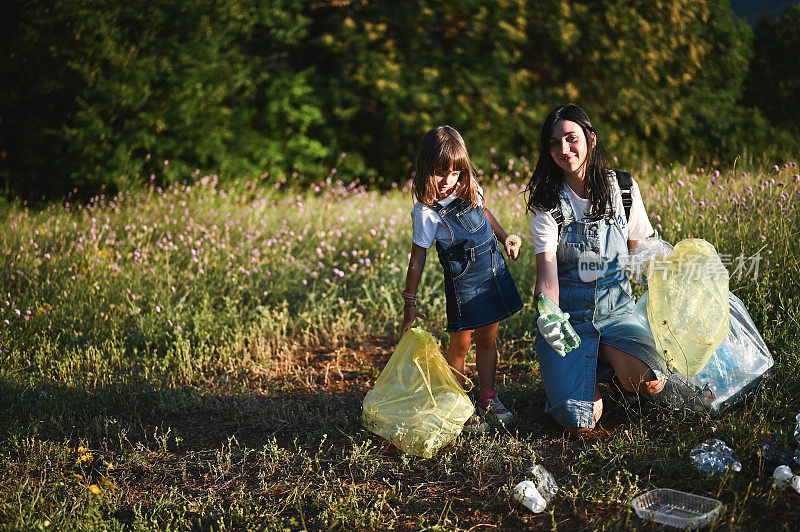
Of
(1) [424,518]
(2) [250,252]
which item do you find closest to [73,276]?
(2) [250,252]

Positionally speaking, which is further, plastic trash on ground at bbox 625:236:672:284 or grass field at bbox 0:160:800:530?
plastic trash on ground at bbox 625:236:672:284

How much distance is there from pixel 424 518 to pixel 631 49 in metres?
7.32

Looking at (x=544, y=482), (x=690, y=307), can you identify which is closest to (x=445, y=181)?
(x=690, y=307)

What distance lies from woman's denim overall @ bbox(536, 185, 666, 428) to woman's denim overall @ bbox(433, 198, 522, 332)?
26cm

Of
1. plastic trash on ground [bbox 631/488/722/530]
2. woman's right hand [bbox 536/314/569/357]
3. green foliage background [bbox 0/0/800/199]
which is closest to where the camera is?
plastic trash on ground [bbox 631/488/722/530]

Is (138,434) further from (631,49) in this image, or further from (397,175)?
(631,49)

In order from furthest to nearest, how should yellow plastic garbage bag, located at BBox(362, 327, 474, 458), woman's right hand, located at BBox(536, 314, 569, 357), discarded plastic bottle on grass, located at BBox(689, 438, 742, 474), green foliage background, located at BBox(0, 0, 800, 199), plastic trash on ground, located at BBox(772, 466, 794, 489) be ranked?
green foliage background, located at BBox(0, 0, 800, 199)
yellow plastic garbage bag, located at BBox(362, 327, 474, 458)
woman's right hand, located at BBox(536, 314, 569, 357)
discarded plastic bottle on grass, located at BBox(689, 438, 742, 474)
plastic trash on ground, located at BBox(772, 466, 794, 489)

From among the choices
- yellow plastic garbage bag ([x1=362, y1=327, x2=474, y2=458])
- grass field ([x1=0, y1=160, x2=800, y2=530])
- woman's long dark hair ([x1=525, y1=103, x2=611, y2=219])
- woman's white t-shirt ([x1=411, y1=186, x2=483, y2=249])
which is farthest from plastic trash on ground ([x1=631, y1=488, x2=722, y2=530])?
woman's white t-shirt ([x1=411, y1=186, x2=483, y2=249])

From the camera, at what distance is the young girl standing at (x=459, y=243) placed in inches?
118

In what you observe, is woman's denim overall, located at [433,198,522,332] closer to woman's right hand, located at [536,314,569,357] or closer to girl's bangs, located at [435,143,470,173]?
girl's bangs, located at [435,143,470,173]

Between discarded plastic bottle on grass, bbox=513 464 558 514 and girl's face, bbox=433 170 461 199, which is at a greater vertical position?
girl's face, bbox=433 170 461 199

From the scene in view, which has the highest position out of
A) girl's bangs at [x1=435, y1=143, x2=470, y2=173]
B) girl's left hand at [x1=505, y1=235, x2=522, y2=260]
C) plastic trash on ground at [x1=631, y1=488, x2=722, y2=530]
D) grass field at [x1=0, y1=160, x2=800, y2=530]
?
girl's bangs at [x1=435, y1=143, x2=470, y2=173]

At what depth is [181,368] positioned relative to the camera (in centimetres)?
381

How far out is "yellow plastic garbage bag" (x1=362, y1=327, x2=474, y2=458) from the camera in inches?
112
